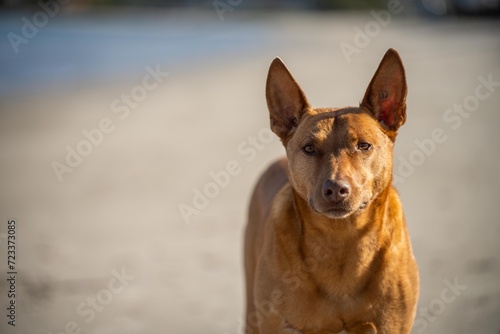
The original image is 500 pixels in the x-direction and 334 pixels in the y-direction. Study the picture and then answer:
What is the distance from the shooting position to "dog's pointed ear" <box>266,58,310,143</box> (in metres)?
4.73

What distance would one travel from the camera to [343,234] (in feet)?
14.4

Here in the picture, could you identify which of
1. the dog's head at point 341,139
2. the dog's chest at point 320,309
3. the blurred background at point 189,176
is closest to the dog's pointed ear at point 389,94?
the dog's head at point 341,139

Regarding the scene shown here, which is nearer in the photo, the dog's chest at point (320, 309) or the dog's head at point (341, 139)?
the dog's head at point (341, 139)

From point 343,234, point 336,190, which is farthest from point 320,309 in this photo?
point 336,190

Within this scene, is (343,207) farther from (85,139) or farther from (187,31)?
(187,31)

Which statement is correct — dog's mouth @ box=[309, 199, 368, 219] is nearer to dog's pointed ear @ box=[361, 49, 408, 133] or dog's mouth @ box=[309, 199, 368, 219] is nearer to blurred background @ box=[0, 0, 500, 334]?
dog's pointed ear @ box=[361, 49, 408, 133]

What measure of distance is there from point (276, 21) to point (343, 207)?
38.9 meters

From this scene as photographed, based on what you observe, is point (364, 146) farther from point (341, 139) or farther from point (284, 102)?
point (284, 102)

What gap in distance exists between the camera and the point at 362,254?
4.34 m

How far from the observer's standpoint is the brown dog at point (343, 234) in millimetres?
4199

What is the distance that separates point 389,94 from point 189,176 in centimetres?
638

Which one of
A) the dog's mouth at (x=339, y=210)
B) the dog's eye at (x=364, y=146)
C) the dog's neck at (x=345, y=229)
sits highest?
the dog's eye at (x=364, y=146)

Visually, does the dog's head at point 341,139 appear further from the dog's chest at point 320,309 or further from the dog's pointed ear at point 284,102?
the dog's chest at point 320,309

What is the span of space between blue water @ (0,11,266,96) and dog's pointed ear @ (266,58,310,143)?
58.1ft
